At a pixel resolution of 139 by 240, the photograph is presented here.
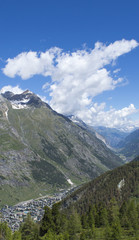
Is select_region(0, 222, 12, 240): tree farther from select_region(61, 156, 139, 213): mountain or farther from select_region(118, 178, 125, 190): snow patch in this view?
select_region(118, 178, 125, 190): snow patch

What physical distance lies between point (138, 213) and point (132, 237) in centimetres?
1933

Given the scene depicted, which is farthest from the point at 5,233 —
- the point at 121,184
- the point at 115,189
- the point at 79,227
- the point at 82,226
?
the point at 121,184

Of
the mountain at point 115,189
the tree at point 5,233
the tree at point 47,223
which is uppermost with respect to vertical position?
the mountain at point 115,189

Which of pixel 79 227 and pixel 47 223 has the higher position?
pixel 47 223

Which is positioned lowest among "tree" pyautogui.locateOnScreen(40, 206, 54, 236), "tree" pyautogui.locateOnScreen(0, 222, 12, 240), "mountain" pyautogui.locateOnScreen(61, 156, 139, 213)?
"tree" pyautogui.locateOnScreen(0, 222, 12, 240)

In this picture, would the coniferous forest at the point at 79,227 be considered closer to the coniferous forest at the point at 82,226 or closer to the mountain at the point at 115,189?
the coniferous forest at the point at 82,226

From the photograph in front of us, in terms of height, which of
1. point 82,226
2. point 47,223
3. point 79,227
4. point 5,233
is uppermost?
point 47,223

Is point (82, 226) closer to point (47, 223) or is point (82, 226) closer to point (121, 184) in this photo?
point (47, 223)

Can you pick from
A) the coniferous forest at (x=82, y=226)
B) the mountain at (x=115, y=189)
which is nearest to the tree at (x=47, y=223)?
the coniferous forest at (x=82, y=226)

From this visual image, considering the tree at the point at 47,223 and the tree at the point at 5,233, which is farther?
the tree at the point at 5,233

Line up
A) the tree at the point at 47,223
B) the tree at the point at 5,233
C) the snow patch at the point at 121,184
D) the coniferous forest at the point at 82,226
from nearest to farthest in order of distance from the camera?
the coniferous forest at the point at 82,226
the tree at the point at 47,223
the tree at the point at 5,233
the snow patch at the point at 121,184

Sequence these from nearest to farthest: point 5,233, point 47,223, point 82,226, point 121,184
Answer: point 47,223, point 5,233, point 82,226, point 121,184

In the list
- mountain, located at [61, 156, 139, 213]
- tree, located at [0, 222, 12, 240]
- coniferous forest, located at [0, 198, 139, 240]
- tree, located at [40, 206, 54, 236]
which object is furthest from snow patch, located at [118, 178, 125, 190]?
tree, located at [0, 222, 12, 240]

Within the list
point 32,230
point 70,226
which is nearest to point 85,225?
point 70,226
